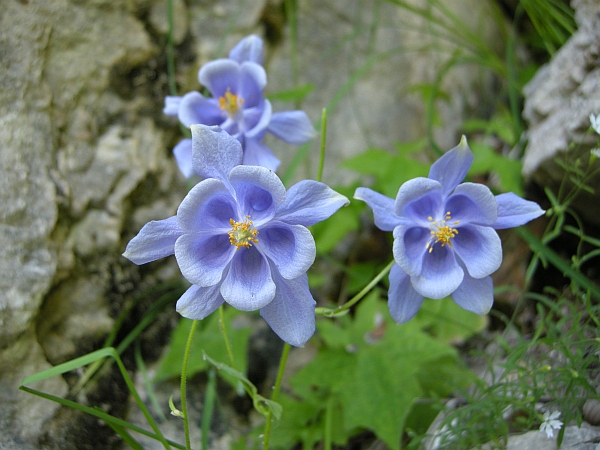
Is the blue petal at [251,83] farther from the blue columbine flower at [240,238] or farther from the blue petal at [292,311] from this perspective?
the blue petal at [292,311]

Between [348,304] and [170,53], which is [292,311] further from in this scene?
[170,53]

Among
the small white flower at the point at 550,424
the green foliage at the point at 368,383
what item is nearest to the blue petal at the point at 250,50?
the green foliage at the point at 368,383

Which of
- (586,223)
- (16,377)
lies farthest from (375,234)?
(16,377)

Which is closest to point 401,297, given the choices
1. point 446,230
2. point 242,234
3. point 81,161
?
point 446,230

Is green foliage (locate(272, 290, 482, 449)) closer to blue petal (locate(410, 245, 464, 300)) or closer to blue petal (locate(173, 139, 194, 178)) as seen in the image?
blue petal (locate(410, 245, 464, 300))

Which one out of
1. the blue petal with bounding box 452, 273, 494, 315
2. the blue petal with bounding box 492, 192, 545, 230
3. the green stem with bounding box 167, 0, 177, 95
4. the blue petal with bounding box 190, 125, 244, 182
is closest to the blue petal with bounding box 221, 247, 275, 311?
the blue petal with bounding box 190, 125, 244, 182
